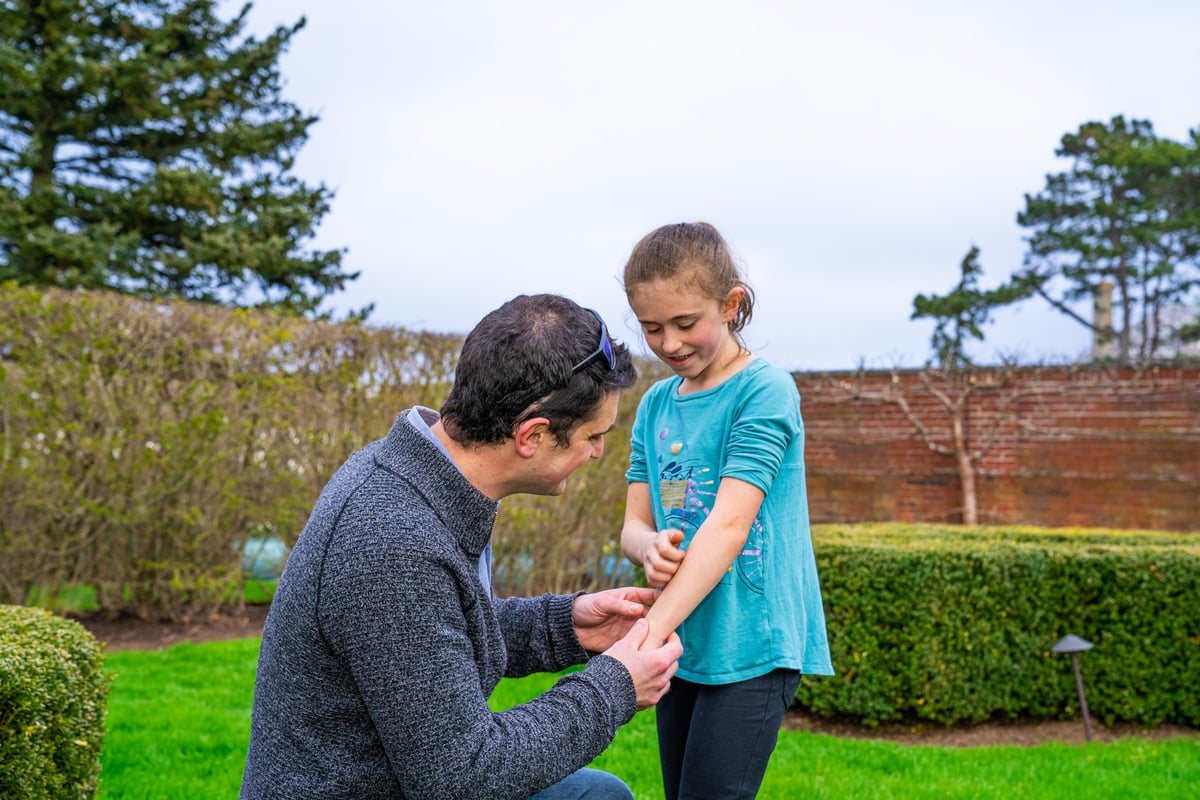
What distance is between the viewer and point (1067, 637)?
4.80 metres

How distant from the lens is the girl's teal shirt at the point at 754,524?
79.1 inches

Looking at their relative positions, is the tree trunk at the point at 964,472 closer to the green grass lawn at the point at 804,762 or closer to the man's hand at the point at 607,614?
the green grass lawn at the point at 804,762

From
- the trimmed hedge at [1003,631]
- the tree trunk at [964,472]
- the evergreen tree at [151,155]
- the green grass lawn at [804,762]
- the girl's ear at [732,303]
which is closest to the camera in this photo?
the girl's ear at [732,303]

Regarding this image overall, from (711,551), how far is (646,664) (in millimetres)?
308

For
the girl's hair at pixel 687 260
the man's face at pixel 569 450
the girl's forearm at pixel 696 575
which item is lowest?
the girl's forearm at pixel 696 575

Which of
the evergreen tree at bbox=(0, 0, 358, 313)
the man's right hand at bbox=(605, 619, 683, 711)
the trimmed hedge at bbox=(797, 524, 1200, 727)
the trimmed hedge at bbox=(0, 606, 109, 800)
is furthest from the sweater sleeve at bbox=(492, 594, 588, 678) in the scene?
the evergreen tree at bbox=(0, 0, 358, 313)

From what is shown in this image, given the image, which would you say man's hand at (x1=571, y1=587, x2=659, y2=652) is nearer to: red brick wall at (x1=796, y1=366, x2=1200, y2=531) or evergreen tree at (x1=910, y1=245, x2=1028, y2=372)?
red brick wall at (x1=796, y1=366, x2=1200, y2=531)

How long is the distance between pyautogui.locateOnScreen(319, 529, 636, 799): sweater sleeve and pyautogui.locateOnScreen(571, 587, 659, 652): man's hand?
53 cm

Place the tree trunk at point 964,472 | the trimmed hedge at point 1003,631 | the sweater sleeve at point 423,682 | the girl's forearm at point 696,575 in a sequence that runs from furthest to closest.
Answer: the tree trunk at point 964,472, the trimmed hedge at point 1003,631, the girl's forearm at point 696,575, the sweater sleeve at point 423,682

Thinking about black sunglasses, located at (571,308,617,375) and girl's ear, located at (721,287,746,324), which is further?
girl's ear, located at (721,287,746,324)

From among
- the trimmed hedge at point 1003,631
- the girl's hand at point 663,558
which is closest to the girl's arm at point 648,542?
the girl's hand at point 663,558

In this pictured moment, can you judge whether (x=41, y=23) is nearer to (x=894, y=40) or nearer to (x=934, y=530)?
(x=894, y=40)

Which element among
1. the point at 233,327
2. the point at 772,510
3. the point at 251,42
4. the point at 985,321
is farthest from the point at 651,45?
the point at 985,321

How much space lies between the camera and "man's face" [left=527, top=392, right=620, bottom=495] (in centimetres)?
169
